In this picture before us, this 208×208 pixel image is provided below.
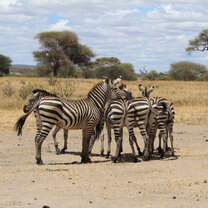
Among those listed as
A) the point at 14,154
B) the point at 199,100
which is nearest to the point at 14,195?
the point at 14,154

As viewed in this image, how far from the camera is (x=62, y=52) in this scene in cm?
6091

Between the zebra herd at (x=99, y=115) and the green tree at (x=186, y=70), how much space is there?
4631 cm

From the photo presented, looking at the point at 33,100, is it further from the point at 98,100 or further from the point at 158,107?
the point at 158,107

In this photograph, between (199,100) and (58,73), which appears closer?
(199,100)

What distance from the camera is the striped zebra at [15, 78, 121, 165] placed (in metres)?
12.1

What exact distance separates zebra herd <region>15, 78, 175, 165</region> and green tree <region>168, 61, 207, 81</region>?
4631 centimetres

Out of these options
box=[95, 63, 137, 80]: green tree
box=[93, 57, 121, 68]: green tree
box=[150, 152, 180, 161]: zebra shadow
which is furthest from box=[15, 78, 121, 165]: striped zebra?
box=[93, 57, 121, 68]: green tree

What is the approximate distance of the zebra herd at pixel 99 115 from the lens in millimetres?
12209

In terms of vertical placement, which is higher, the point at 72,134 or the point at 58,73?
the point at 58,73

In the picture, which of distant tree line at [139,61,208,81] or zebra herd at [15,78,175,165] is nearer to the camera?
zebra herd at [15,78,175,165]

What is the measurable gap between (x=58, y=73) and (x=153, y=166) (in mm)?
46639

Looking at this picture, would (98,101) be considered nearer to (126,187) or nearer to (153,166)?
(153,166)

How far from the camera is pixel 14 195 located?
8.70 metres

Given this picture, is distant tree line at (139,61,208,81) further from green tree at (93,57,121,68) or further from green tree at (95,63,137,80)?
green tree at (93,57,121,68)
